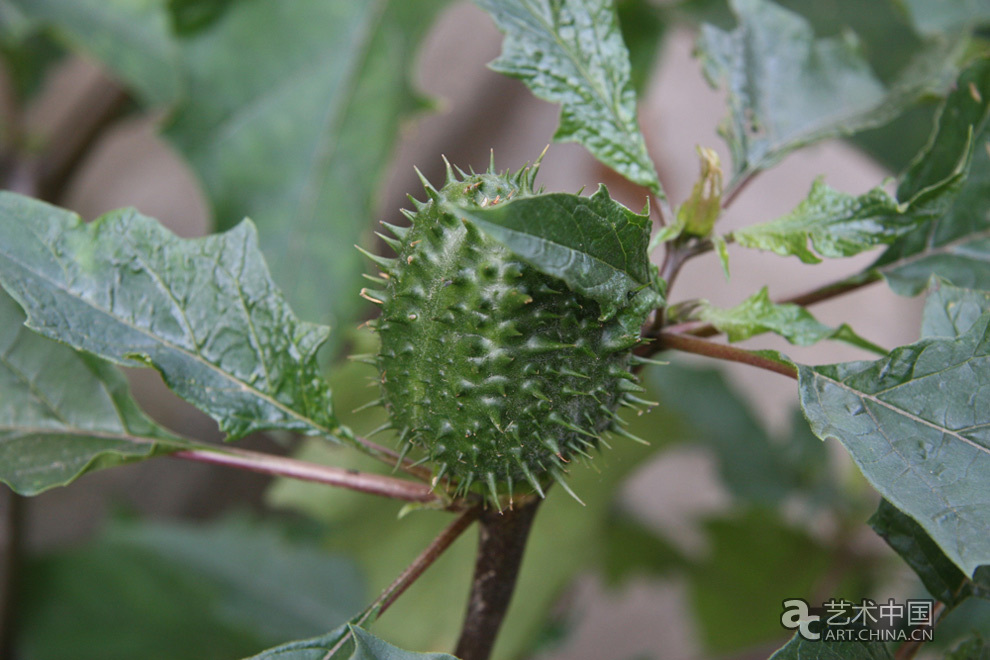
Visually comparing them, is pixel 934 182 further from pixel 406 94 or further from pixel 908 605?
pixel 406 94

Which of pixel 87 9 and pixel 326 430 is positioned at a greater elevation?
pixel 87 9

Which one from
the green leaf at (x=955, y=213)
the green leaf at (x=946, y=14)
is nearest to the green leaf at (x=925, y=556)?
the green leaf at (x=955, y=213)

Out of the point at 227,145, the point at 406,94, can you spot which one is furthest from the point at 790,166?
the point at 227,145

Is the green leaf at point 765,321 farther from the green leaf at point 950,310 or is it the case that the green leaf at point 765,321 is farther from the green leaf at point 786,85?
the green leaf at point 786,85

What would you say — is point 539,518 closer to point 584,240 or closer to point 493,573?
point 493,573

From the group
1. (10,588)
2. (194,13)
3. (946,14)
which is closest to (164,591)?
(10,588)
